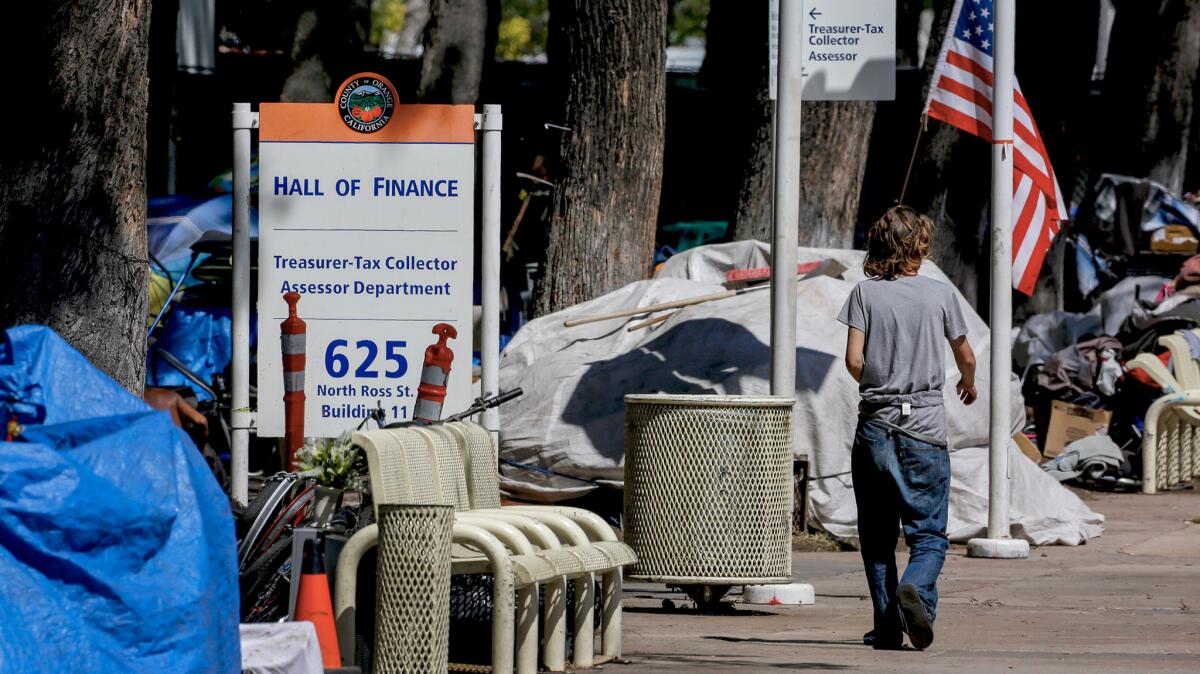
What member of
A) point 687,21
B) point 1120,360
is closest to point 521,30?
point 687,21

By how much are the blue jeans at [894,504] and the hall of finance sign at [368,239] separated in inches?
84.1

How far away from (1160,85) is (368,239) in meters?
16.9

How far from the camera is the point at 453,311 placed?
8.73m

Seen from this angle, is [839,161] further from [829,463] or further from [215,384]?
[215,384]

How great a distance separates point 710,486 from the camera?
821 centimetres

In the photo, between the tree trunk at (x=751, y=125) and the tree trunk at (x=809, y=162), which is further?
the tree trunk at (x=751, y=125)

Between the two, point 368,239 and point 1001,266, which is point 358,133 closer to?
point 368,239

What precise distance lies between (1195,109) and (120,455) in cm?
2287

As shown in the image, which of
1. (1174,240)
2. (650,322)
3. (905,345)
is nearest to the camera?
(905,345)

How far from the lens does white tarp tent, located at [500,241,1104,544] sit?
1111 cm

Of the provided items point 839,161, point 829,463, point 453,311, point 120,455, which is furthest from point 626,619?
point 839,161

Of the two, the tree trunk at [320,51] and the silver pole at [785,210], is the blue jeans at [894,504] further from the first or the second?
the tree trunk at [320,51]

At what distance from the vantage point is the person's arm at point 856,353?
24.6ft

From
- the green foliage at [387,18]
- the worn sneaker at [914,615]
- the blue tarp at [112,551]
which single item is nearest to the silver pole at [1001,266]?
the worn sneaker at [914,615]
